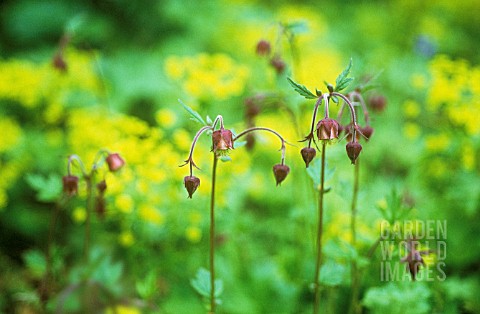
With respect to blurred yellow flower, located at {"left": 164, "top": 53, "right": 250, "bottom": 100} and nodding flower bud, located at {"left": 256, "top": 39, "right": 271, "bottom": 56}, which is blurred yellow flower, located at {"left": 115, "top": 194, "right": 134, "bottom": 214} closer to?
blurred yellow flower, located at {"left": 164, "top": 53, "right": 250, "bottom": 100}

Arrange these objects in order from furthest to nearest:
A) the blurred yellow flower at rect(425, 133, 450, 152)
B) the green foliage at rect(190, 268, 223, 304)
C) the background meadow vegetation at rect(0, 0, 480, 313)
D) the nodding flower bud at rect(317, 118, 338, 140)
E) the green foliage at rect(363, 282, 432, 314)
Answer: the blurred yellow flower at rect(425, 133, 450, 152) → the background meadow vegetation at rect(0, 0, 480, 313) → the green foliage at rect(363, 282, 432, 314) → the green foliage at rect(190, 268, 223, 304) → the nodding flower bud at rect(317, 118, 338, 140)

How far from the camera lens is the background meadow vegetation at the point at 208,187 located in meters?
1.95

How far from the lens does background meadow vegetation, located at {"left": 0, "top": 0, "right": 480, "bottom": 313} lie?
1953 mm

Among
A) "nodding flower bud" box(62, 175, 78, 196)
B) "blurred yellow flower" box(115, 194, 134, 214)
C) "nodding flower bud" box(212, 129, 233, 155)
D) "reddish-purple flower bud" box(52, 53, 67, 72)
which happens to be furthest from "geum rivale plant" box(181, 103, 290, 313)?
"reddish-purple flower bud" box(52, 53, 67, 72)

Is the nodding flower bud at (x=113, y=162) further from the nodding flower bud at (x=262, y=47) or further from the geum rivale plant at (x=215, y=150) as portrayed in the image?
the nodding flower bud at (x=262, y=47)

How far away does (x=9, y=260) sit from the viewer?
9.45 ft

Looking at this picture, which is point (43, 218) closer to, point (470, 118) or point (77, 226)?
point (77, 226)

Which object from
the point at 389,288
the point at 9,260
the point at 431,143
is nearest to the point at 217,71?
the point at 431,143

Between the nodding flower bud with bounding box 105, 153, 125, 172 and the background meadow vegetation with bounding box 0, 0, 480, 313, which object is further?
the background meadow vegetation with bounding box 0, 0, 480, 313

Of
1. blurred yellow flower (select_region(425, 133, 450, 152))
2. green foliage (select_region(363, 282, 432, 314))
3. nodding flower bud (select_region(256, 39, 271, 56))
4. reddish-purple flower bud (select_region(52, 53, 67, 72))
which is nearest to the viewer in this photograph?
green foliage (select_region(363, 282, 432, 314))

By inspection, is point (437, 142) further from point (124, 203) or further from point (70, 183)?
point (70, 183)

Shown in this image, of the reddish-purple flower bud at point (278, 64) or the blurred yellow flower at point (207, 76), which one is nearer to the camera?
the reddish-purple flower bud at point (278, 64)

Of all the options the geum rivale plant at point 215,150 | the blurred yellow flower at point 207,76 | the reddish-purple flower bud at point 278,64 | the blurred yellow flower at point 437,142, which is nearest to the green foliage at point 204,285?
the geum rivale plant at point 215,150

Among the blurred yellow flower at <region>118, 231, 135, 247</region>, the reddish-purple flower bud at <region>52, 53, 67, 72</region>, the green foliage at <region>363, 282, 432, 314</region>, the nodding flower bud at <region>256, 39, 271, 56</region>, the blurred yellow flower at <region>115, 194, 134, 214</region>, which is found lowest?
the green foliage at <region>363, 282, 432, 314</region>
